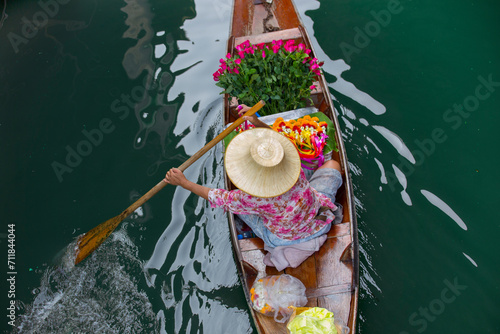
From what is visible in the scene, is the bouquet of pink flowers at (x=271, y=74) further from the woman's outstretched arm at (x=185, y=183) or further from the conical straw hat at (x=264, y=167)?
the conical straw hat at (x=264, y=167)

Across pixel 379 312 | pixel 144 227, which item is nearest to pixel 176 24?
pixel 144 227

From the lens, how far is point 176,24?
6461 mm

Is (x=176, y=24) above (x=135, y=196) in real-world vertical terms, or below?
above

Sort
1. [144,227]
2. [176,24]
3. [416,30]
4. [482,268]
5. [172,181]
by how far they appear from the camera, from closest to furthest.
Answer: [172,181] → [482,268] → [144,227] → [416,30] → [176,24]

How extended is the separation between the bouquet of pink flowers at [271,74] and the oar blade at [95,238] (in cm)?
170

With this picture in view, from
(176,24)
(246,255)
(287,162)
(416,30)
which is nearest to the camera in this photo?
(287,162)

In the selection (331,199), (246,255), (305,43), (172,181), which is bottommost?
(246,255)

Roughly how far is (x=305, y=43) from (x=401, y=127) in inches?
59.3

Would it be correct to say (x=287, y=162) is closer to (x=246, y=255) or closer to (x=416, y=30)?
(x=246, y=255)

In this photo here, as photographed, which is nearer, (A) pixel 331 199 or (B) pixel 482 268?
(A) pixel 331 199

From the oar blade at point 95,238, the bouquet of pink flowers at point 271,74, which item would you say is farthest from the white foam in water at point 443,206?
the oar blade at point 95,238

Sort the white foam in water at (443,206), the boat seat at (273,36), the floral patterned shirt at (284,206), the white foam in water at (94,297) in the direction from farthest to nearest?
the boat seat at (273,36), the white foam in water at (443,206), the white foam in water at (94,297), the floral patterned shirt at (284,206)

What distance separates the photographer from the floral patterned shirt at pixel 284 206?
2799 millimetres

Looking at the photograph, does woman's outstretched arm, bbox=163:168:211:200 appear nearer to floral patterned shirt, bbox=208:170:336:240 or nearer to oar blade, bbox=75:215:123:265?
floral patterned shirt, bbox=208:170:336:240
